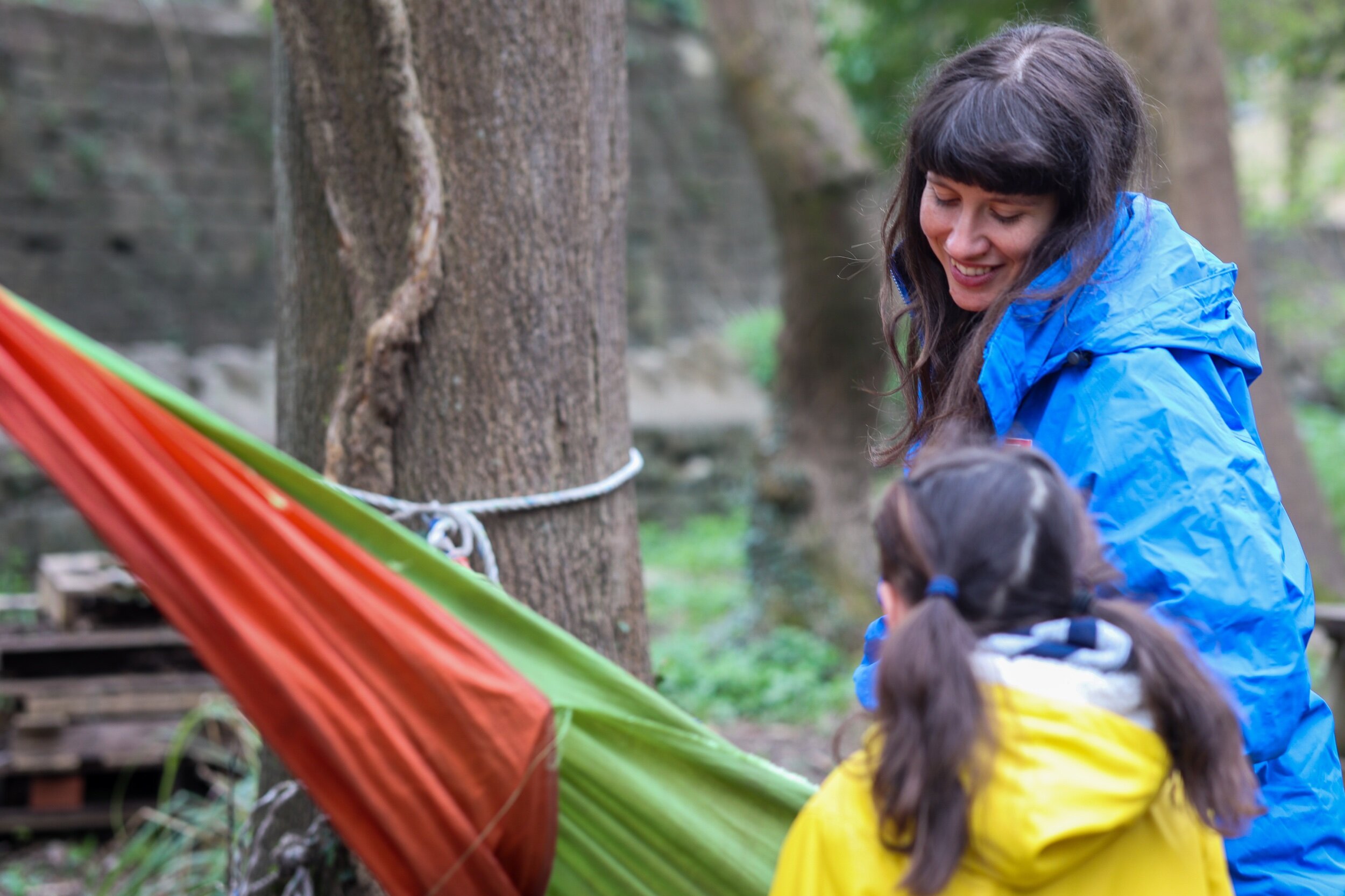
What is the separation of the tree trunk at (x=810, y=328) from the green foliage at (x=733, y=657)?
17cm

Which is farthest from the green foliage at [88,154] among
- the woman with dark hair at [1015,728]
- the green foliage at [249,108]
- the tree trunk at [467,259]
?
the woman with dark hair at [1015,728]

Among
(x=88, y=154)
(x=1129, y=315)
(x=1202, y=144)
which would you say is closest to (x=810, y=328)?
(x=1202, y=144)

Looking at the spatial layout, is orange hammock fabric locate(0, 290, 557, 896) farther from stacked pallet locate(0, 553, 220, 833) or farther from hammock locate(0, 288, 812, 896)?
stacked pallet locate(0, 553, 220, 833)

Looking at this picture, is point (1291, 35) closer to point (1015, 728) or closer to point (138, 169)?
point (138, 169)

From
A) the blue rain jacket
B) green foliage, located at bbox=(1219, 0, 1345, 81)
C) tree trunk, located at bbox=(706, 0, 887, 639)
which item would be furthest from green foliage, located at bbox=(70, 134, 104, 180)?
the blue rain jacket

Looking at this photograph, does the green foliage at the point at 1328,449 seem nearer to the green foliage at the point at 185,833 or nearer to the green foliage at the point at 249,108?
the green foliage at the point at 185,833

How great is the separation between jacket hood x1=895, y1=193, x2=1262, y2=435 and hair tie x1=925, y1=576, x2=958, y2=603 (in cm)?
39

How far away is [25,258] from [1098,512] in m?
8.30

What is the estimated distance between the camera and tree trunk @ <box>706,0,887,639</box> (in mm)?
5891

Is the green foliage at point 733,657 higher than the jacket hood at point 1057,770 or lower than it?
lower

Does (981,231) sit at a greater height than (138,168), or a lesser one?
lesser

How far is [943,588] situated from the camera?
116 centimetres

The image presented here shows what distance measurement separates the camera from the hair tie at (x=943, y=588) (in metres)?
1.16

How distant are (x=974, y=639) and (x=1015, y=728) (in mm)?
90
